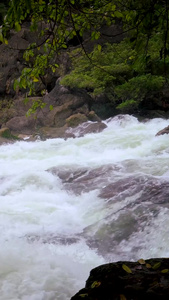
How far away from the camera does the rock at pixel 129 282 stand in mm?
1680

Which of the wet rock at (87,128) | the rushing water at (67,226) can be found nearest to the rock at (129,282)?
the rushing water at (67,226)

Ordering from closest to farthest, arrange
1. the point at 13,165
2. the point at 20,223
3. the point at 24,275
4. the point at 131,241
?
the point at 24,275, the point at 131,241, the point at 20,223, the point at 13,165

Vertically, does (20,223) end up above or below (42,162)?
above

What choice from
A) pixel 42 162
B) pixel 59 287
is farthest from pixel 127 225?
pixel 42 162

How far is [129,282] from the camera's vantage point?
5.88 ft

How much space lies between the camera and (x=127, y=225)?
391 cm

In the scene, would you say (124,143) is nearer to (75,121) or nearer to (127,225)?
(75,121)

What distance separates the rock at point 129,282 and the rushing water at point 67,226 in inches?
41.8

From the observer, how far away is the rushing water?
3123 mm

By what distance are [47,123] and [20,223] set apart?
9329 millimetres

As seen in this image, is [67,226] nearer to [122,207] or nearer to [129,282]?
[122,207]

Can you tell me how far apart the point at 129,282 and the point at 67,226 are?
2.54m

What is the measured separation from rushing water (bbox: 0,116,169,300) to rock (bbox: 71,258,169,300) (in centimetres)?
106

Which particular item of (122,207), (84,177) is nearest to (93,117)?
(84,177)
